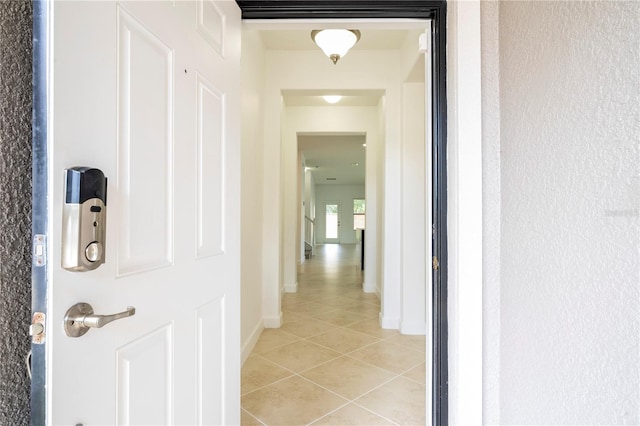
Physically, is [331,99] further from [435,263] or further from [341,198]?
[341,198]

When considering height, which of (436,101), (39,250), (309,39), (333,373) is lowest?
(333,373)

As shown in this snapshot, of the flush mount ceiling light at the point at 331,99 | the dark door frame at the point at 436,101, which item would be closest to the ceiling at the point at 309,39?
the flush mount ceiling light at the point at 331,99

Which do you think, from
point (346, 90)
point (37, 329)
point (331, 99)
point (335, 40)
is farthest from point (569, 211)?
point (331, 99)

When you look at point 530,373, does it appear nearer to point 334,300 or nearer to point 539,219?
point 539,219

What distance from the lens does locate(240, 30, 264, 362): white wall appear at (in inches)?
95.4

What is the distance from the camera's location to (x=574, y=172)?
0.79 metres

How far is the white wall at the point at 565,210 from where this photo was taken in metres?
0.66

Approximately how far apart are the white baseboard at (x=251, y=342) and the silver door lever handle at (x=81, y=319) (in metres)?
1.94

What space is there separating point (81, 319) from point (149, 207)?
316 mm

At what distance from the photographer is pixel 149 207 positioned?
843 millimetres

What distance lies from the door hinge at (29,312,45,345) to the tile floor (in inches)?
57.5

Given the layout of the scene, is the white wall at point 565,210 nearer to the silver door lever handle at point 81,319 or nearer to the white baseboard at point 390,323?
the silver door lever handle at point 81,319

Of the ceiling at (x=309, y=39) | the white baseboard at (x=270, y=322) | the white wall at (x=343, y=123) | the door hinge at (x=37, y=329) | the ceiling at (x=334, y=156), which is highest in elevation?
the ceiling at (x=309, y=39)

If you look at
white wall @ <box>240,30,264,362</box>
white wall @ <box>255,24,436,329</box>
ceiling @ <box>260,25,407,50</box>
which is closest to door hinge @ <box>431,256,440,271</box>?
white wall @ <box>240,30,264,362</box>
